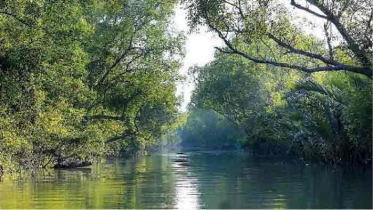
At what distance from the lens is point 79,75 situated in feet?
130

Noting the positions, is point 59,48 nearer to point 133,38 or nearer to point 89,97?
point 89,97

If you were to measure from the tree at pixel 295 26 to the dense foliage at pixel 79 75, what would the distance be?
5856 millimetres

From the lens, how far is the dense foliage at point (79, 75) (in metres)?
21.9

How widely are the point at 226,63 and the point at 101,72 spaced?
28692 millimetres

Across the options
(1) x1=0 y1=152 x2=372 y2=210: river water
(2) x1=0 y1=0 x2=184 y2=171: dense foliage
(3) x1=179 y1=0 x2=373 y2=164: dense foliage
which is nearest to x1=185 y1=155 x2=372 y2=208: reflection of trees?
(1) x1=0 y1=152 x2=372 y2=210: river water

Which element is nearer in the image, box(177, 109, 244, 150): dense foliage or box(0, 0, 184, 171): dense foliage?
box(0, 0, 184, 171): dense foliage

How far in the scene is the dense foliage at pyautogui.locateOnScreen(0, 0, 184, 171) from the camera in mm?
21922

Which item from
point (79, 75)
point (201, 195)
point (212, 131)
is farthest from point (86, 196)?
point (212, 131)

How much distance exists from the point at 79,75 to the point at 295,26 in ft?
60.4

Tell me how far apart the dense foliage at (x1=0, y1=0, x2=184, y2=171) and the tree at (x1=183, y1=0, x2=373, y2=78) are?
231 inches

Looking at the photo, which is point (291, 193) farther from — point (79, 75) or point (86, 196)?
point (79, 75)

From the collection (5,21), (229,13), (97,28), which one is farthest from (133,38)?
(5,21)

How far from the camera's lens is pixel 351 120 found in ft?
91.5

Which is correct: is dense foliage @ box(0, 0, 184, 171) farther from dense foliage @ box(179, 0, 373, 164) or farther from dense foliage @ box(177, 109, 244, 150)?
dense foliage @ box(177, 109, 244, 150)
